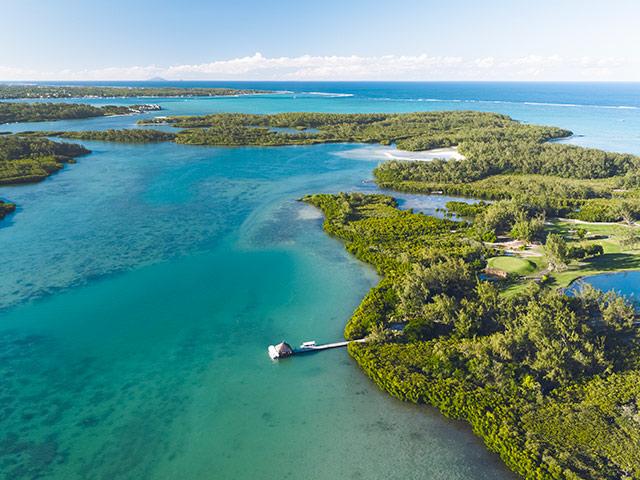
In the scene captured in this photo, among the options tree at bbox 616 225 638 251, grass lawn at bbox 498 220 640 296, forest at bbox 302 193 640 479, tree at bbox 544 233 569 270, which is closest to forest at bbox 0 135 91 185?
forest at bbox 302 193 640 479

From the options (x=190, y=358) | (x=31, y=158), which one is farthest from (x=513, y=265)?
(x=31, y=158)

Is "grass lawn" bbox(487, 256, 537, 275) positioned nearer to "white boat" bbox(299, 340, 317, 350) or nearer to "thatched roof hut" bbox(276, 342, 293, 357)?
"white boat" bbox(299, 340, 317, 350)

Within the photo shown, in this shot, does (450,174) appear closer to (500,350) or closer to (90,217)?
(500,350)

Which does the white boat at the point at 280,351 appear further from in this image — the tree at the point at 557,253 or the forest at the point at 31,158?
the forest at the point at 31,158

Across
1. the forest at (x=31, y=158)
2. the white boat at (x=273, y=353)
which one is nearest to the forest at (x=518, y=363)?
the white boat at (x=273, y=353)

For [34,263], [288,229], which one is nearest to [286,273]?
[288,229]
